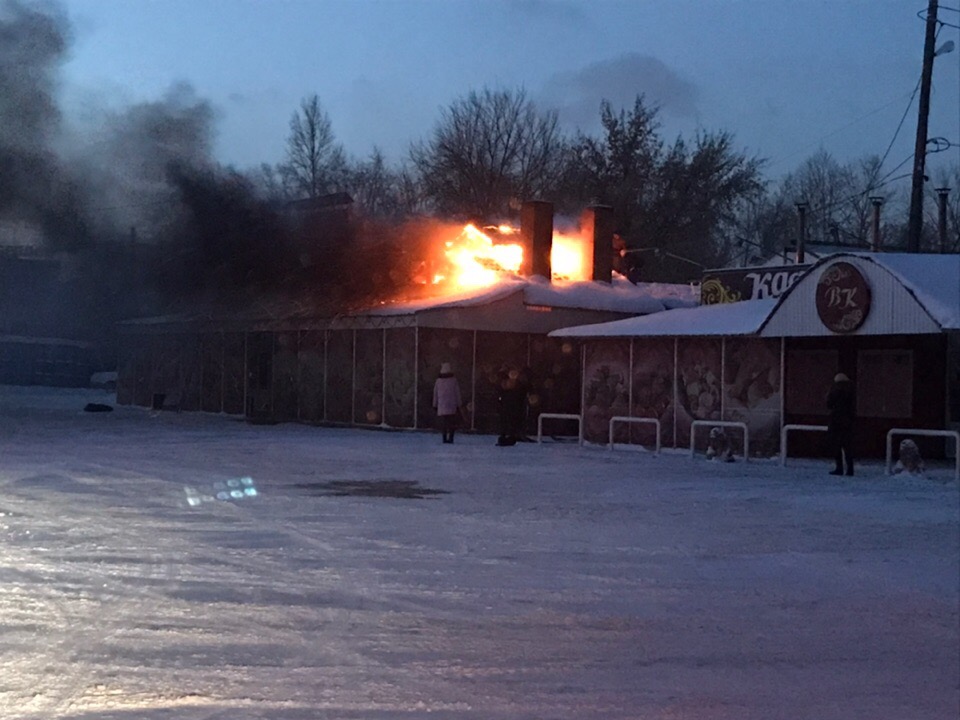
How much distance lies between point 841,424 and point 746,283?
8.79 m

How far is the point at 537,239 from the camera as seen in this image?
32.9m

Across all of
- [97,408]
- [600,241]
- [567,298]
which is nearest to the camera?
[567,298]

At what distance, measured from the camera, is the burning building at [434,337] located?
28766 millimetres

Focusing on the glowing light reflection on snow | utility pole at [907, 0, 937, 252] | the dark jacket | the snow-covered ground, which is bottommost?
the snow-covered ground

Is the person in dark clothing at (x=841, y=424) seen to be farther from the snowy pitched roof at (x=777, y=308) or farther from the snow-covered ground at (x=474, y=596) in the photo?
the snowy pitched roof at (x=777, y=308)

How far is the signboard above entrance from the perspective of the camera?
2639 centimetres

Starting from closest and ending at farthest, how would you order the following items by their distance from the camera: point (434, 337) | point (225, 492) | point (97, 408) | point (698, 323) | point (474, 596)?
point (474, 596) < point (225, 492) < point (698, 323) < point (434, 337) < point (97, 408)

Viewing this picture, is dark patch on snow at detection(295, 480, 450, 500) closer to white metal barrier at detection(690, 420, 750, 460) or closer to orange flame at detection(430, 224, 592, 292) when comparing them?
white metal barrier at detection(690, 420, 750, 460)

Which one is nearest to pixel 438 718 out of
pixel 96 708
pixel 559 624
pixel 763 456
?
pixel 96 708

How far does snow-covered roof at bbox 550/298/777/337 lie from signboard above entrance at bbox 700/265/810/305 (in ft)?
6.16

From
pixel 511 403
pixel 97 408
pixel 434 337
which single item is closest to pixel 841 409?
pixel 511 403

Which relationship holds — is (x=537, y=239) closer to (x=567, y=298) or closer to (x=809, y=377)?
(x=567, y=298)

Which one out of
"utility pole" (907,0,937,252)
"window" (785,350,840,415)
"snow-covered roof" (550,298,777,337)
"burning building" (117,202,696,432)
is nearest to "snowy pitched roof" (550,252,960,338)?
"snow-covered roof" (550,298,777,337)

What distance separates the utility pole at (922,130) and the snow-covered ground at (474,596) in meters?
14.3
